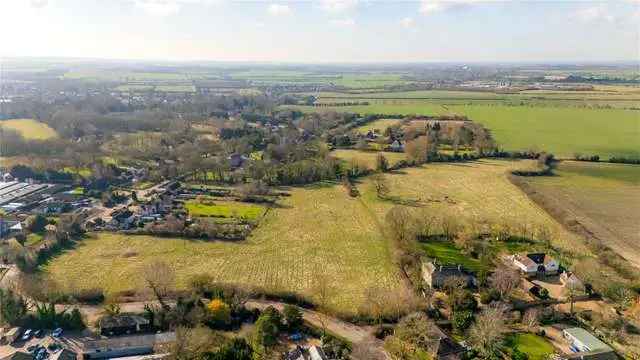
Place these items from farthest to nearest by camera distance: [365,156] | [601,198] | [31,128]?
[31,128] < [365,156] < [601,198]

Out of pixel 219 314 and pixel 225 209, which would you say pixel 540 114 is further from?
pixel 219 314

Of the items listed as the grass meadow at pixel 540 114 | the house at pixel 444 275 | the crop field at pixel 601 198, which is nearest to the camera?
the house at pixel 444 275

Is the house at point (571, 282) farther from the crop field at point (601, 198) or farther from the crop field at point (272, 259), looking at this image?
the crop field at point (272, 259)

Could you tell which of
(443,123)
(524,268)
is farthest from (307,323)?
(443,123)

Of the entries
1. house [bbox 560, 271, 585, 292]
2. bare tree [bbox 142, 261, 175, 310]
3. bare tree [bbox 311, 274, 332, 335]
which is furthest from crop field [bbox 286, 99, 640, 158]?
bare tree [bbox 142, 261, 175, 310]

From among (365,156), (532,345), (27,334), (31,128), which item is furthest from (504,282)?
(31,128)

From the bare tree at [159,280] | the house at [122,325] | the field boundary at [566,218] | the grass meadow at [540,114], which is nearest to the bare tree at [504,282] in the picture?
the field boundary at [566,218]
